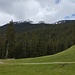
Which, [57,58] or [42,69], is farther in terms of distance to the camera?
[57,58]

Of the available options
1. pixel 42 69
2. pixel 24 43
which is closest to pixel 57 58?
pixel 42 69

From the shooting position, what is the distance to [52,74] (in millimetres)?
39656

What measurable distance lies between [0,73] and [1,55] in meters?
111

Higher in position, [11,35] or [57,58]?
[11,35]

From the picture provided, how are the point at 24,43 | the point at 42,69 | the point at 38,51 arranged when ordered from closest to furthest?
1. the point at 42,69
2. the point at 38,51
3. the point at 24,43

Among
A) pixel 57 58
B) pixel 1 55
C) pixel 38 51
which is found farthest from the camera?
pixel 38 51

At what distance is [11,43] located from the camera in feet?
413

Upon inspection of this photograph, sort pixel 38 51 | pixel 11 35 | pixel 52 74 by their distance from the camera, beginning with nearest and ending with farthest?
1. pixel 52 74
2. pixel 11 35
3. pixel 38 51

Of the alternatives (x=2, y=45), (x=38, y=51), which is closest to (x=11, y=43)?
(x=2, y=45)

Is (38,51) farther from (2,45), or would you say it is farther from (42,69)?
(42,69)

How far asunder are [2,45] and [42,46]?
133 ft

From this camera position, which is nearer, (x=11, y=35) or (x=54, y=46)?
(x=11, y=35)

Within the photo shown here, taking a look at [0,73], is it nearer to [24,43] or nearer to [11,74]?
[11,74]

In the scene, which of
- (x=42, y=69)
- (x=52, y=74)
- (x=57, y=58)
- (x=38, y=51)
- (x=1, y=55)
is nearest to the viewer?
(x=52, y=74)
